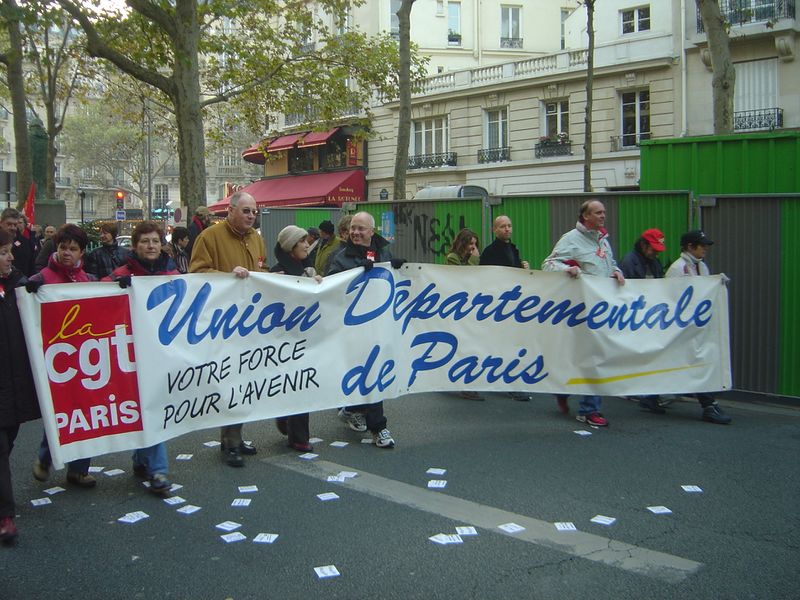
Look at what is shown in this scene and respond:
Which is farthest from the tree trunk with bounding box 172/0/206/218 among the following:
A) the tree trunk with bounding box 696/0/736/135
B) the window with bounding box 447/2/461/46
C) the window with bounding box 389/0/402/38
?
the window with bounding box 447/2/461/46

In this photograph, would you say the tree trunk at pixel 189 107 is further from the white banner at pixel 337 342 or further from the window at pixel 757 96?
the window at pixel 757 96

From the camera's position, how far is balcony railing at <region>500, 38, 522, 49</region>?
39562 mm

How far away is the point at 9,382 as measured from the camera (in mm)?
4719

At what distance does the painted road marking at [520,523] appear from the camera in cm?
420

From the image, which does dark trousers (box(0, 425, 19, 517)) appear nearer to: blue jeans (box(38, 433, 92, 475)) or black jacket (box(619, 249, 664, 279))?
blue jeans (box(38, 433, 92, 475))

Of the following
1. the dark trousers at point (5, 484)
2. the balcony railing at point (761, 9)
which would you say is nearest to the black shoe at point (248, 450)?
the dark trousers at point (5, 484)

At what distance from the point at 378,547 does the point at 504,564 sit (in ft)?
2.24

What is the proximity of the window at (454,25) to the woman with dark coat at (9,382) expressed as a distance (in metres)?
36.7

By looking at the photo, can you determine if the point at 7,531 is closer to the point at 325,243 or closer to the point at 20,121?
the point at 325,243

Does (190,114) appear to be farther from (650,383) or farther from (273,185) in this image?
(273,185)

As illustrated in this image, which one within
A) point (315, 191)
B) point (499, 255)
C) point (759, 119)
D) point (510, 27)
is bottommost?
point (499, 255)

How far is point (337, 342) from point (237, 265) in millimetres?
943

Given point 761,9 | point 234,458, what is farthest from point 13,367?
point 761,9

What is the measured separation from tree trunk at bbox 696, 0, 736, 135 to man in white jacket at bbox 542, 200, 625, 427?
27.7 feet
